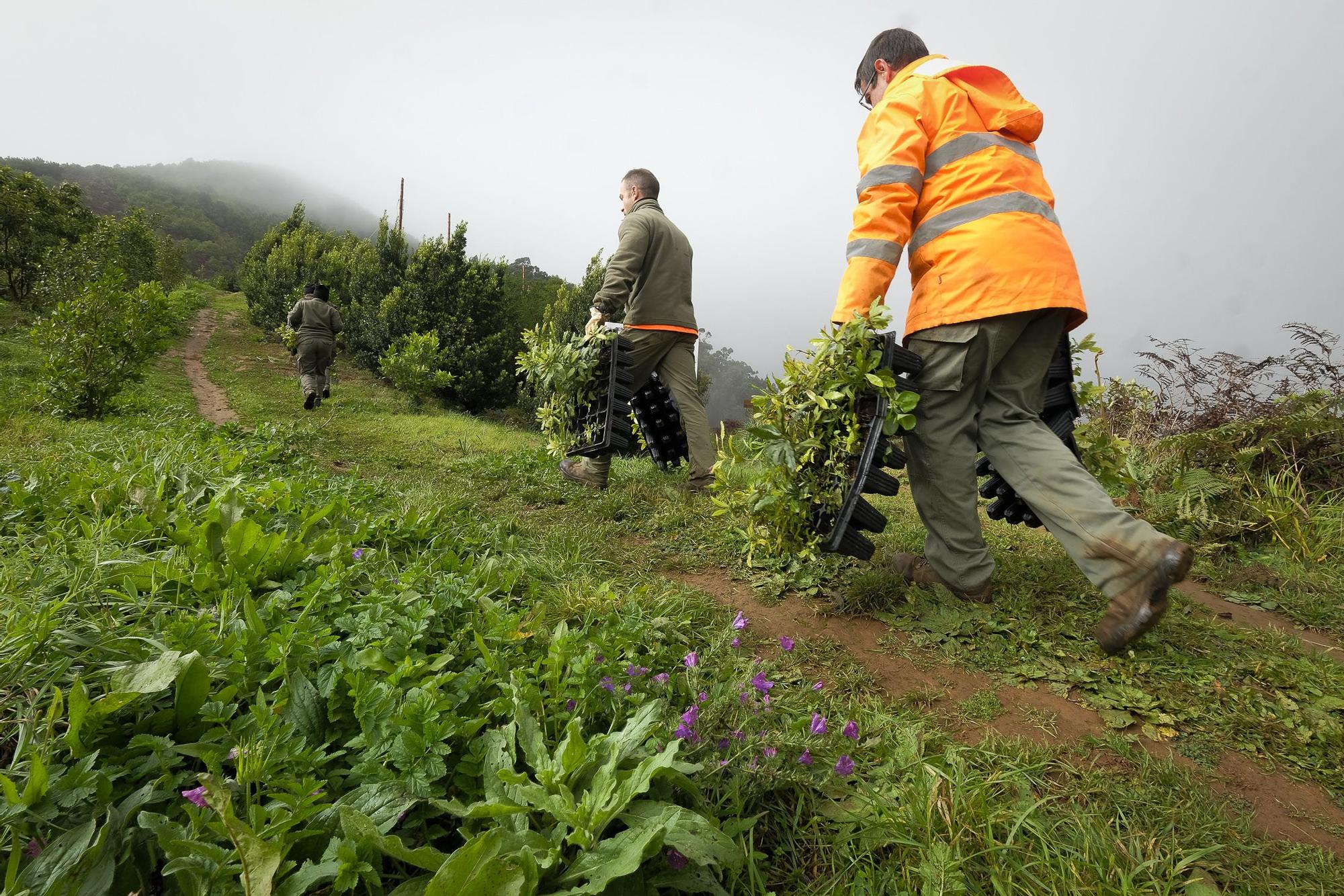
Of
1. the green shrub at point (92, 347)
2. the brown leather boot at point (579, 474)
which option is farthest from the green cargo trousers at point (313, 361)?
the brown leather boot at point (579, 474)

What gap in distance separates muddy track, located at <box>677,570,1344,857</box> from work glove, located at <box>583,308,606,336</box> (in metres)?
2.45

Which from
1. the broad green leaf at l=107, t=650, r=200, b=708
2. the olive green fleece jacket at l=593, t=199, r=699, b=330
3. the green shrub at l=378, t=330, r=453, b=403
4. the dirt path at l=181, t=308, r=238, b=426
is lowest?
the dirt path at l=181, t=308, r=238, b=426

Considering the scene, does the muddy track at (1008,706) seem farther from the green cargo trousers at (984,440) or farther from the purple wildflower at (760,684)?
the purple wildflower at (760,684)

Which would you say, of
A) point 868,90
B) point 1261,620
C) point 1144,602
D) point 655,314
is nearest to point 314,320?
point 655,314

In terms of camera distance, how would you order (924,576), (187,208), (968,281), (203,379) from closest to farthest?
(968,281) < (924,576) < (203,379) < (187,208)

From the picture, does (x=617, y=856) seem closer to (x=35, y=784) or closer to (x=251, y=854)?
(x=251, y=854)

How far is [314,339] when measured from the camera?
1061 cm

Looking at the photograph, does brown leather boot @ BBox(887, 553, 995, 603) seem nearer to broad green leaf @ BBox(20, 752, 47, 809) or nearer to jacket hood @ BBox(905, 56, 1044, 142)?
jacket hood @ BBox(905, 56, 1044, 142)

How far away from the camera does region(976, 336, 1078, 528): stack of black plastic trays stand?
9.18 feet

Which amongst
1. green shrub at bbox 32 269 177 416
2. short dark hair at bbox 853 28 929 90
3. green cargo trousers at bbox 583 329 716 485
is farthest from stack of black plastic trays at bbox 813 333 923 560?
green shrub at bbox 32 269 177 416

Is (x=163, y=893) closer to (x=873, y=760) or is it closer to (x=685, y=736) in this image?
(x=685, y=736)

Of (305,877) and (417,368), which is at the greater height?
(305,877)

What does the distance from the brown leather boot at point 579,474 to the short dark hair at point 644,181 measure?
2.42 meters

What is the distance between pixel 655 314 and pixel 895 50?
2433mm
